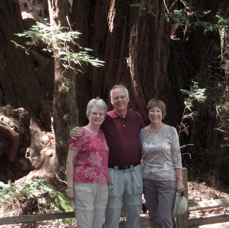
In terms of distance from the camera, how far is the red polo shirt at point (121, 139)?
365 cm

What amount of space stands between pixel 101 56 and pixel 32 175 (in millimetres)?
2673

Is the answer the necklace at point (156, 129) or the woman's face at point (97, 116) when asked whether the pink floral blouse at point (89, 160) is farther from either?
the necklace at point (156, 129)

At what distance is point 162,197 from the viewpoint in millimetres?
3764

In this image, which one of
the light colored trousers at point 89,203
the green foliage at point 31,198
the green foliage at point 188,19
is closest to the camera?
the light colored trousers at point 89,203

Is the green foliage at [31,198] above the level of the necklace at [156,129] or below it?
below

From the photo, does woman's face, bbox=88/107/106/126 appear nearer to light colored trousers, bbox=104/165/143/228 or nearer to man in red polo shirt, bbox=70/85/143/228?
man in red polo shirt, bbox=70/85/143/228

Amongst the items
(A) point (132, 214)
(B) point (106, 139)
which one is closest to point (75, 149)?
(B) point (106, 139)

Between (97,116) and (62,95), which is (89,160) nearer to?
A: (97,116)

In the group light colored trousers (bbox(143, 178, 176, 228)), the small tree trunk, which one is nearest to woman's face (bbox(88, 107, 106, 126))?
light colored trousers (bbox(143, 178, 176, 228))

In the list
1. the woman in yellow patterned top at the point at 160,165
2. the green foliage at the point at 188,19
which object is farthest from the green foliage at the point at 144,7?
the woman in yellow patterned top at the point at 160,165

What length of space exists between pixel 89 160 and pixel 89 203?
1.15ft

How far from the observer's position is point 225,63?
23.7 feet

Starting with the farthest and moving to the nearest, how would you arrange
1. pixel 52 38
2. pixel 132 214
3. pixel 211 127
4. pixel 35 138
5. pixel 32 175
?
pixel 211 127, pixel 35 138, pixel 32 175, pixel 52 38, pixel 132 214

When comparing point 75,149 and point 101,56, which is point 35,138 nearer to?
point 101,56
